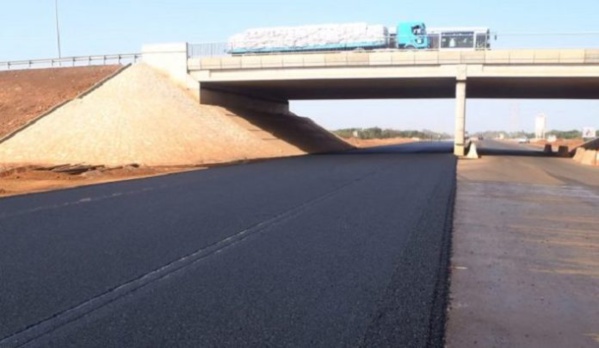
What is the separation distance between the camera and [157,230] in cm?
1115

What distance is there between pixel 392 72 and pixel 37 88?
1011 inches

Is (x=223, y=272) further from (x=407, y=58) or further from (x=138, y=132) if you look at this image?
(x=407, y=58)

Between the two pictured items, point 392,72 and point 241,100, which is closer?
point 392,72

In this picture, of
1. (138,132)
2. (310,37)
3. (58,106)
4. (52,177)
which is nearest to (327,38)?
(310,37)

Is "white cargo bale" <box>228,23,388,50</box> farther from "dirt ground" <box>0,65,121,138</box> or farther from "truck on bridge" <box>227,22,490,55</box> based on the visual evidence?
"dirt ground" <box>0,65,121,138</box>

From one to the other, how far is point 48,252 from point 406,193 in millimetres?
11110

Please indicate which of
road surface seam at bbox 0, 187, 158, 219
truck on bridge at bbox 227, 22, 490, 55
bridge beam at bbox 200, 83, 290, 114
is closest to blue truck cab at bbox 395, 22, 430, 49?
truck on bridge at bbox 227, 22, 490, 55

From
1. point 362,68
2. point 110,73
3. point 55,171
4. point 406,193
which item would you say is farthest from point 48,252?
point 110,73

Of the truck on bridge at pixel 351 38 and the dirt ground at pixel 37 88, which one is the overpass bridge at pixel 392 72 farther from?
the dirt ground at pixel 37 88

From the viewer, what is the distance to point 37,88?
1763 inches

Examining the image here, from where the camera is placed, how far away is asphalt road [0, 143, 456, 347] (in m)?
5.64

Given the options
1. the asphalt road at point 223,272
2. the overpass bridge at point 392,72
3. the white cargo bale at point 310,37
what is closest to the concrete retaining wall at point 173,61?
the overpass bridge at point 392,72

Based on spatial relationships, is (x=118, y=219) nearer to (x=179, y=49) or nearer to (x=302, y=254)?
(x=302, y=254)

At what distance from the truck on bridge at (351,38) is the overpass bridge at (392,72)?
2.03 m
